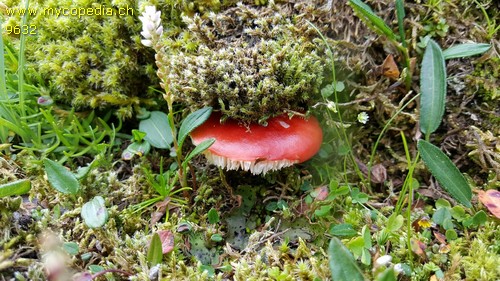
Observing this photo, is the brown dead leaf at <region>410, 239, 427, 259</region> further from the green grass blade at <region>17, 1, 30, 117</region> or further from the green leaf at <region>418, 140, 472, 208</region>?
the green grass blade at <region>17, 1, 30, 117</region>

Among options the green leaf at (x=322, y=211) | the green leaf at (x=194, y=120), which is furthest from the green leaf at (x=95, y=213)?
the green leaf at (x=322, y=211)

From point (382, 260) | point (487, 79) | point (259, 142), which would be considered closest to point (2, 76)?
point (259, 142)

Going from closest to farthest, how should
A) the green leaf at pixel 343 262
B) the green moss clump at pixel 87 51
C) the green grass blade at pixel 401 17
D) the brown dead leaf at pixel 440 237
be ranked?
the green leaf at pixel 343 262, the brown dead leaf at pixel 440 237, the green grass blade at pixel 401 17, the green moss clump at pixel 87 51

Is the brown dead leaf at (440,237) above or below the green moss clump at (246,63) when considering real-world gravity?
below

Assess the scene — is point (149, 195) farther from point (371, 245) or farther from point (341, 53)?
point (341, 53)

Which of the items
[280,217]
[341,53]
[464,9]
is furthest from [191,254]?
[464,9]

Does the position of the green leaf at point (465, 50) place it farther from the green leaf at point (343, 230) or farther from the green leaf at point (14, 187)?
the green leaf at point (14, 187)

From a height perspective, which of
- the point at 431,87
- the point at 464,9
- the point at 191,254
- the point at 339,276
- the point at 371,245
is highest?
the point at 464,9

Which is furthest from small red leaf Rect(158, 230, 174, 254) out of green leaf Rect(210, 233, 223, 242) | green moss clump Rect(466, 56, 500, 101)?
green moss clump Rect(466, 56, 500, 101)
